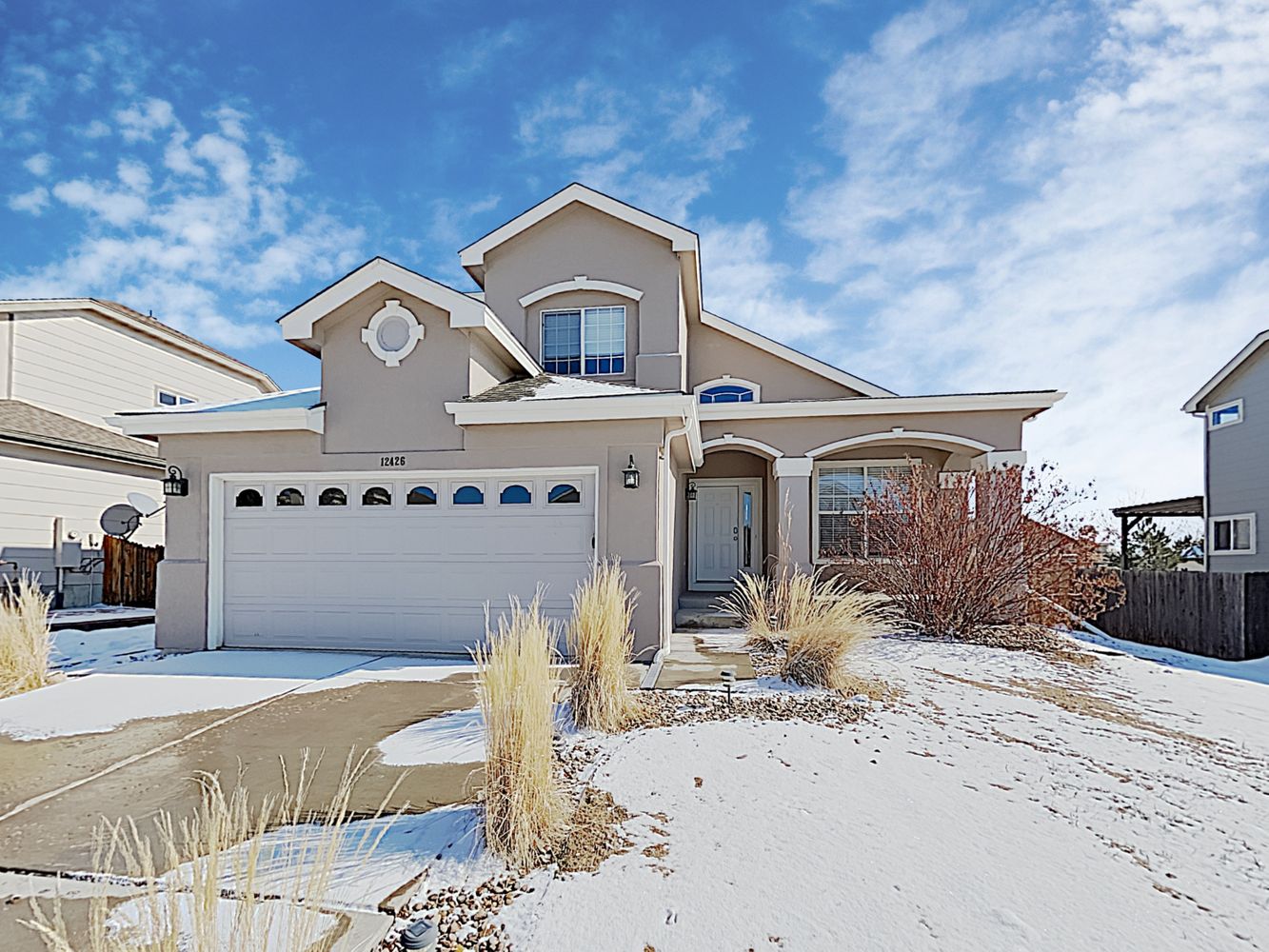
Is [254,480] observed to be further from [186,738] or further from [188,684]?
[186,738]

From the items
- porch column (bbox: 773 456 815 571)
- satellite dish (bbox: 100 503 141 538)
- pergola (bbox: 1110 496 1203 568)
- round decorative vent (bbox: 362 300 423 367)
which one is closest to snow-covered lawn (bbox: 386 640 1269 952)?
round decorative vent (bbox: 362 300 423 367)

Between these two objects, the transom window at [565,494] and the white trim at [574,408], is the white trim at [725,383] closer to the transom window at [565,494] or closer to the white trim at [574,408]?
the white trim at [574,408]

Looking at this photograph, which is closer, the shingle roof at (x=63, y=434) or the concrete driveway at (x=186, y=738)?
the concrete driveway at (x=186, y=738)

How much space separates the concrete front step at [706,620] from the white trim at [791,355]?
5.72 metres

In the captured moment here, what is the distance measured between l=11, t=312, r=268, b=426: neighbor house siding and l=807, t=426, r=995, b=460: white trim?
1475cm

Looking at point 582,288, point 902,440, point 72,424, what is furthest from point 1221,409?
point 72,424

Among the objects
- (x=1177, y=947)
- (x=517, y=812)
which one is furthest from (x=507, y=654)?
(x=1177, y=947)

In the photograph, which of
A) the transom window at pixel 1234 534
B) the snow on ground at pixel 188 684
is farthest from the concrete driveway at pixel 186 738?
the transom window at pixel 1234 534

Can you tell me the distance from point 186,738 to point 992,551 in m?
9.57

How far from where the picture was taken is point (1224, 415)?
17.7m

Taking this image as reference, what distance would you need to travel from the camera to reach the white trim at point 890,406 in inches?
463

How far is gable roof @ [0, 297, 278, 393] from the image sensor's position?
1438cm

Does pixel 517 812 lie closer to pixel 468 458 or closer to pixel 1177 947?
pixel 1177 947

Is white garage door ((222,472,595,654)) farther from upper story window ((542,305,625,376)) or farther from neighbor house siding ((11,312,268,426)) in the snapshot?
neighbor house siding ((11,312,268,426))
